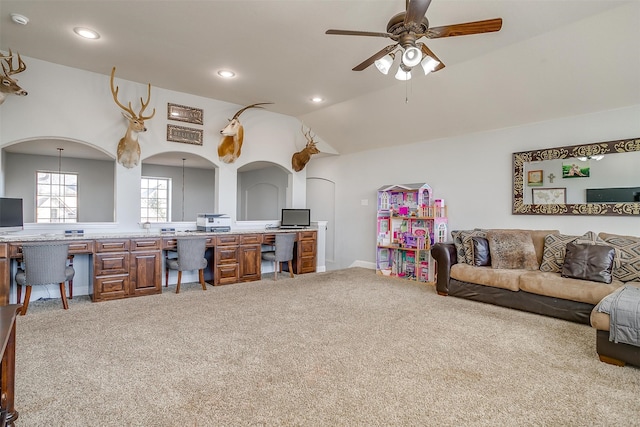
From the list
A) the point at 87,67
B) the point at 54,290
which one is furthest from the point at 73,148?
the point at 54,290

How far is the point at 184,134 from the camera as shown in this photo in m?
5.25

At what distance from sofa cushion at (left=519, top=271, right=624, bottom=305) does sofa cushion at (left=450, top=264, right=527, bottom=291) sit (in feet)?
0.30

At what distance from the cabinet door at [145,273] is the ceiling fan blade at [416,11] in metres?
4.01

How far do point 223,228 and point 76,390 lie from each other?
10.7 feet

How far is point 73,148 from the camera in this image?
23.7ft

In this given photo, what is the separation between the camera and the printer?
5.11 m

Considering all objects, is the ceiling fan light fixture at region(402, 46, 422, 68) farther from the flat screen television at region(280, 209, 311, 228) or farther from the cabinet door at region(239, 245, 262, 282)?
the flat screen television at region(280, 209, 311, 228)

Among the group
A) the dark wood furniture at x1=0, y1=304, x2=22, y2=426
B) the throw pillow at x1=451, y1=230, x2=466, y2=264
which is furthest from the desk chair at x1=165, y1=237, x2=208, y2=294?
the throw pillow at x1=451, y1=230, x2=466, y2=264

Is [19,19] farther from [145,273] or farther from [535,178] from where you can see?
[535,178]

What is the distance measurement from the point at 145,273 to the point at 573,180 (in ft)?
18.8

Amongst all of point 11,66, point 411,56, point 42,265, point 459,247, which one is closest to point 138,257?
point 42,265

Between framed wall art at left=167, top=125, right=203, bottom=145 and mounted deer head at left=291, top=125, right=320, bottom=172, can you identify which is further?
mounted deer head at left=291, top=125, right=320, bottom=172

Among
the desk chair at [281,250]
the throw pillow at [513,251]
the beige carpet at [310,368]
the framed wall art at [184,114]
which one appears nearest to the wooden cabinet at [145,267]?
the beige carpet at [310,368]

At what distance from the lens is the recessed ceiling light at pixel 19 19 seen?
10.3ft
